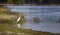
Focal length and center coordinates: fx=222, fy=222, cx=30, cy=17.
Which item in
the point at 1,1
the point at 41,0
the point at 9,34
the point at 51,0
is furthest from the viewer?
the point at 51,0

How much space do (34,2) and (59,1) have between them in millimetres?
13637

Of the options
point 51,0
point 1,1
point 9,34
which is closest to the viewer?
point 9,34

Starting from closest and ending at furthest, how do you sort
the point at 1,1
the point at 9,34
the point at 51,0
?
the point at 9,34
the point at 1,1
the point at 51,0

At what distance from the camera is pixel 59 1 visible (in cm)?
12112

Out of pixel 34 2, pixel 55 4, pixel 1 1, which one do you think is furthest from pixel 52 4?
pixel 1 1

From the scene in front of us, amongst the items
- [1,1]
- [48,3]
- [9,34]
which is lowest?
[48,3]

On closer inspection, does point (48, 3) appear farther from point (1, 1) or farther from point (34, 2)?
point (1, 1)

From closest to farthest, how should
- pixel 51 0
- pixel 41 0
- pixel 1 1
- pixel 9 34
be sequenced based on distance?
pixel 9 34, pixel 1 1, pixel 41 0, pixel 51 0

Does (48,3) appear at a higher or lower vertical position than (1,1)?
lower

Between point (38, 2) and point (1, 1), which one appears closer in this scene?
point (1, 1)

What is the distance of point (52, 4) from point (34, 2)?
10.3m

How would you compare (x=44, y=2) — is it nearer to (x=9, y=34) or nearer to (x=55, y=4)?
(x=55, y=4)

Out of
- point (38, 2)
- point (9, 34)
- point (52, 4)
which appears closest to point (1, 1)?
point (38, 2)

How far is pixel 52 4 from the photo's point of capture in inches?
4601
